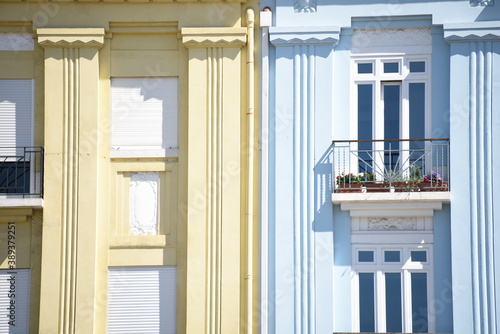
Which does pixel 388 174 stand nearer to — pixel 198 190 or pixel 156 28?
pixel 198 190

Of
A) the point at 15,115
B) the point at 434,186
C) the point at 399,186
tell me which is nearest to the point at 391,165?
the point at 399,186

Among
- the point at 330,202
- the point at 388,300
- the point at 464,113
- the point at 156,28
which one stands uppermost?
the point at 156,28

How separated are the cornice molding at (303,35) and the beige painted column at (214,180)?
2.25 feet

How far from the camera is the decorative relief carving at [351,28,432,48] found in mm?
22453

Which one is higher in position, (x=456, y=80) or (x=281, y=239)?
(x=456, y=80)

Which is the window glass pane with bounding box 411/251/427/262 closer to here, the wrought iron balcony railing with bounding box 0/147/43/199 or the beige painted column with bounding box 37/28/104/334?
the beige painted column with bounding box 37/28/104/334

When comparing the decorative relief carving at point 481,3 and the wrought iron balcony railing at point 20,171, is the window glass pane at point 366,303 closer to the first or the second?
the decorative relief carving at point 481,3

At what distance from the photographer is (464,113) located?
2188 centimetres

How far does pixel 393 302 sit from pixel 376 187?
2311 mm

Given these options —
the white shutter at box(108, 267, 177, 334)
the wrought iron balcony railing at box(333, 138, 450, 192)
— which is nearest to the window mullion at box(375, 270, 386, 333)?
the wrought iron balcony railing at box(333, 138, 450, 192)

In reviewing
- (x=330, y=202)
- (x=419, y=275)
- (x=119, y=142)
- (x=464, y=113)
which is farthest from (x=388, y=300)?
(x=119, y=142)

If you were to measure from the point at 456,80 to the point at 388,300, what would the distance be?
462 cm

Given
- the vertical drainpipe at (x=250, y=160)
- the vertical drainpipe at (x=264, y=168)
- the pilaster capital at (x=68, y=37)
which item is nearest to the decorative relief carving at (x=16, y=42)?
the pilaster capital at (x=68, y=37)

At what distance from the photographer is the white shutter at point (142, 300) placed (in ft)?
72.1
